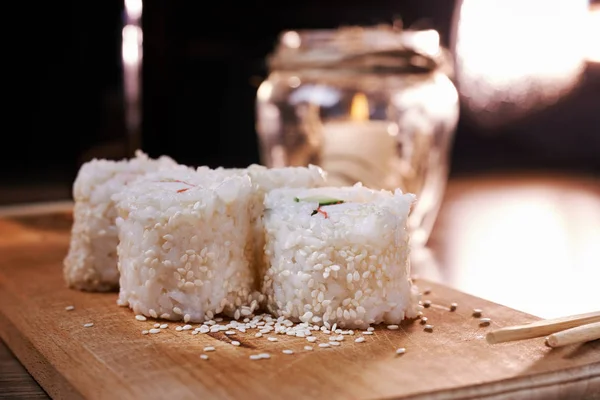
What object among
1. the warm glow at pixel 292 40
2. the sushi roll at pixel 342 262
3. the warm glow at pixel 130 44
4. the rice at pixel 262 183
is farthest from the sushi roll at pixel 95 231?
the warm glow at pixel 130 44

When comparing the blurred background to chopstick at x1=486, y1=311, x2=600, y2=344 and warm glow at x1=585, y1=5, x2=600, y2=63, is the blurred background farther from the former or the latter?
chopstick at x1=486, y1=311, x2=600, y2=344

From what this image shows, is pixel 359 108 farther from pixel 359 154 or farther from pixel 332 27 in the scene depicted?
pixel 332 27

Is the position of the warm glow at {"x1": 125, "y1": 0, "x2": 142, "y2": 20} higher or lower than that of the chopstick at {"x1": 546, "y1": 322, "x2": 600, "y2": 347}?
higher

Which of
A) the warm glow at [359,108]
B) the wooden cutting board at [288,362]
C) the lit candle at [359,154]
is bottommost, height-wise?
the wooden cutting board at [288,362]

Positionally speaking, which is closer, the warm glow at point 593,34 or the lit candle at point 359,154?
the lit candle at point 359,154

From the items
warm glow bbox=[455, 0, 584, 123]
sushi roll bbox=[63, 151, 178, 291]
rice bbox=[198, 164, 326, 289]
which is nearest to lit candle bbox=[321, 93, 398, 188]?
rice bbox=[198, 164, 326, 289]

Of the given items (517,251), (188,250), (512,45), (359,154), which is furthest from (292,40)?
(512,45)

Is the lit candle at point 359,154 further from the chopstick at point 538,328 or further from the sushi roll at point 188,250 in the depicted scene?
the chopstick at point 538,328
